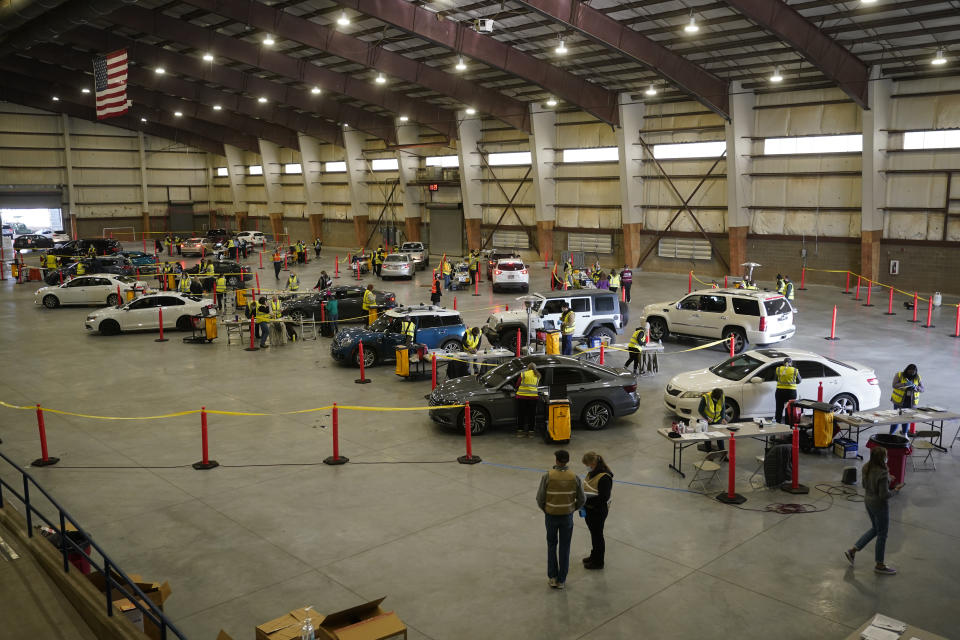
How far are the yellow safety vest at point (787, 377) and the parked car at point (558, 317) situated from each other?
792 cm

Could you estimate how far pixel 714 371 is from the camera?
15.3 metres

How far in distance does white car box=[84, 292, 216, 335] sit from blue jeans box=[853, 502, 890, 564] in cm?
2116

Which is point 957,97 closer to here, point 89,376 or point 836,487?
point 836,487

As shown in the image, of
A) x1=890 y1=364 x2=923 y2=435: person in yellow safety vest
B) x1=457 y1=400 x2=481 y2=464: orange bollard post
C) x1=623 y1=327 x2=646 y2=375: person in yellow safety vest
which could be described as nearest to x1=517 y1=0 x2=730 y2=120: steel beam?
x1=623 y1=327 x2=646 y2=375: person in yellow safety vest

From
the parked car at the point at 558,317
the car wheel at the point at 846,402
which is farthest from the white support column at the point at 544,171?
the car wheel at the point at 846,402

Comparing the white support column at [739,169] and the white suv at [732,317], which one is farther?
the white support column at [739,169]

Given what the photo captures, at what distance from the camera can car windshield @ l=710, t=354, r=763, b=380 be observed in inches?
578

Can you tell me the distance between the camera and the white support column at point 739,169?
35.1 metres

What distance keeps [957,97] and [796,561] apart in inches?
1124

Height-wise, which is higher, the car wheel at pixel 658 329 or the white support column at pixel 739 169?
the white support column at pixel 739 169

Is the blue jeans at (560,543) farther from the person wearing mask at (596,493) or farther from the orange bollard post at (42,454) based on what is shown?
the orange bollard post at (42,454)

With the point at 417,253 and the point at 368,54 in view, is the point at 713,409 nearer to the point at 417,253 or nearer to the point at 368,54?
the point at 368,54

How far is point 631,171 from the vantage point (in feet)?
132

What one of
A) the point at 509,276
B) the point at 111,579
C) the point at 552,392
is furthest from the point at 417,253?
the point at 111,579
